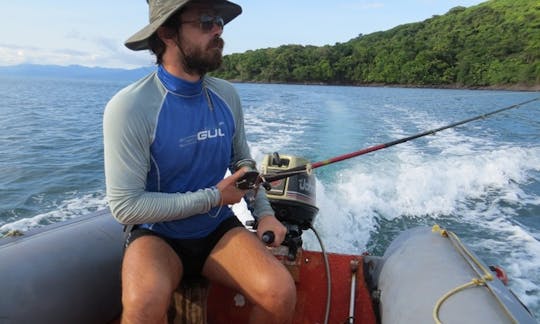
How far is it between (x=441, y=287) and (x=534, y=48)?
55.4m

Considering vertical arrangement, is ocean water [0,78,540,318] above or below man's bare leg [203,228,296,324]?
below

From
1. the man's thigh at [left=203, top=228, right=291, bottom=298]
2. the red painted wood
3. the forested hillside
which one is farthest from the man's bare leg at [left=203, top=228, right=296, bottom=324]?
the forested hillside

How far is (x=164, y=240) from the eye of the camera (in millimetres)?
2043

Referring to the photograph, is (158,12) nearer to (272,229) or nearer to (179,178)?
(179,178)

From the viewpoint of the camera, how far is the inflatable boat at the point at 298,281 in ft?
5.97

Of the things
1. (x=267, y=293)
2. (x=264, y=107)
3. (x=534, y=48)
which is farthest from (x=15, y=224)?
(x=534, y=48)

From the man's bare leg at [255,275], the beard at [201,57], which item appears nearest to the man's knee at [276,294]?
the man's bare leg at [255,275]

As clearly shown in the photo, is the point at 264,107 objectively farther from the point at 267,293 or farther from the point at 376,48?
the point at 376,48

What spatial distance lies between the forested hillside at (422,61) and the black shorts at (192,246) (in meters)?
46.9

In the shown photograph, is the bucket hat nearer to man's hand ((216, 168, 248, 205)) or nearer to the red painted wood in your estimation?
man's hand ((216, 168, 248, 205))

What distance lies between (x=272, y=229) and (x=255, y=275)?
32 cm

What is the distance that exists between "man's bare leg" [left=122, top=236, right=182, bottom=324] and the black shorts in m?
0.08

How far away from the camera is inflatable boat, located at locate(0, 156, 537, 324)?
1818mm

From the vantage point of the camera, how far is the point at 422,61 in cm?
5512
